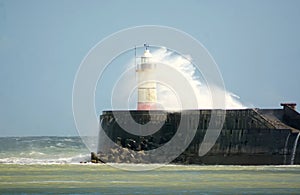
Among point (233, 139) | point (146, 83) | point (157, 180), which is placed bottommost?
point (157, 180)

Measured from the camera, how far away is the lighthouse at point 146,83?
42.8 metres

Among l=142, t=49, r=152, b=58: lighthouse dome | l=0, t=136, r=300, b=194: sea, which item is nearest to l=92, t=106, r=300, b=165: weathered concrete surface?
l=0, t=136, r=300, b=194: sea

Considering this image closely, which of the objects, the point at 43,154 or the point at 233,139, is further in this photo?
the point at 43,154

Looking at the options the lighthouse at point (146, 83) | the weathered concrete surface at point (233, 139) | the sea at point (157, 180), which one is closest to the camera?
the sea at point (157, 180)

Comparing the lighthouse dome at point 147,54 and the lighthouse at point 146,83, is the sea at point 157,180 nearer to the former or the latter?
the lighthouse at point 146,83

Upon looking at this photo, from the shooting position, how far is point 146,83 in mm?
43031

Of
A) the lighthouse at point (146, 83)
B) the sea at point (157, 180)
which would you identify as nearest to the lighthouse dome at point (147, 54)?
the lighthouse at point (146, 83)

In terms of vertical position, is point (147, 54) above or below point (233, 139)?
above

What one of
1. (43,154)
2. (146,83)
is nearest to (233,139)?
(146,83)

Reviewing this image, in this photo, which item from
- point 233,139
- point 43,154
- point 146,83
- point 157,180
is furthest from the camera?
point 43,154

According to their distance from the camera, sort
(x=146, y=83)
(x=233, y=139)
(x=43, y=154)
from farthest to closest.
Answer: (x=43, y=154) → (x=146, y=83) → (x=233, y=139)

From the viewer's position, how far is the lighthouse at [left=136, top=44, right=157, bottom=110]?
4281 cm

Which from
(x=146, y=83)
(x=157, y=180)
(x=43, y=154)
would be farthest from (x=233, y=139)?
(x=43, y=154)

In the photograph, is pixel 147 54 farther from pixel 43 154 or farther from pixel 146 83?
pixel 43 154
